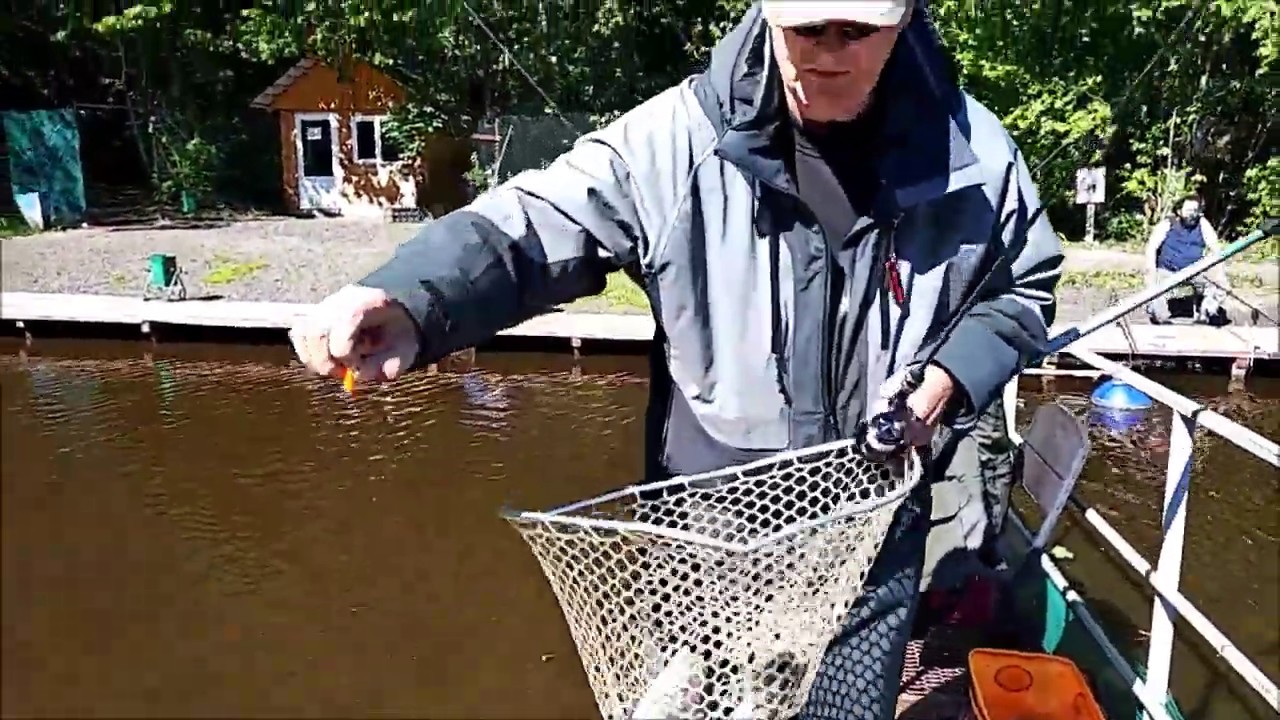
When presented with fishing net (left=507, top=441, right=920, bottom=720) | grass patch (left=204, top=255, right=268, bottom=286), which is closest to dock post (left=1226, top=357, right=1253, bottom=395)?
fishing net (left=507, top=441, right=920, bottom=720)

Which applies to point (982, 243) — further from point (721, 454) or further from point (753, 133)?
point (721, 454)

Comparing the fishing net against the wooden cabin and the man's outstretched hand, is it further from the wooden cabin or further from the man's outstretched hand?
the wooden cabin

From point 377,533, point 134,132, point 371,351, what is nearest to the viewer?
point 371,351

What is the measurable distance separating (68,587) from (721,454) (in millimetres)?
1200

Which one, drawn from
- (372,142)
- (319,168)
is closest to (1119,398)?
(372,142)

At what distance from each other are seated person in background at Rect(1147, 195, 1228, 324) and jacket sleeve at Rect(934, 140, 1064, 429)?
34.0 ft

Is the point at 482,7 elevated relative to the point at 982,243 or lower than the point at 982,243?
elevated

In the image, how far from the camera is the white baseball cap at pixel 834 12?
1.60 m

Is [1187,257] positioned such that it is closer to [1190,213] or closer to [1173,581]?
[1190,213]

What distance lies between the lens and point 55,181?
21625mm

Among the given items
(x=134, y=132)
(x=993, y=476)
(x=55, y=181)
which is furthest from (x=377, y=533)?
(x=134, y=132)

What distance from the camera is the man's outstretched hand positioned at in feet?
4.85

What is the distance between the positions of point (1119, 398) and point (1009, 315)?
8.60 meters

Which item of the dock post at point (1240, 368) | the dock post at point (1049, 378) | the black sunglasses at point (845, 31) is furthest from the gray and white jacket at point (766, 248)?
the dock post at point (1240, 368)
